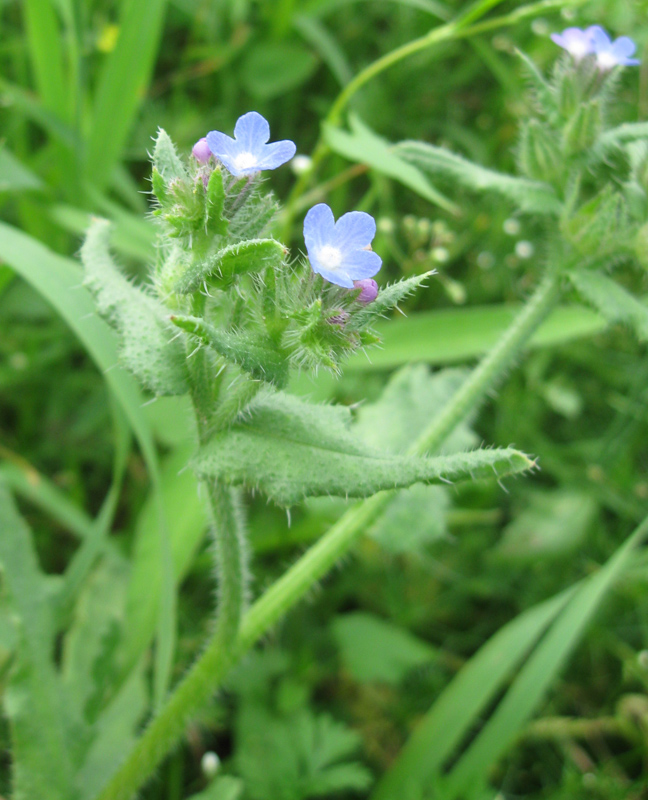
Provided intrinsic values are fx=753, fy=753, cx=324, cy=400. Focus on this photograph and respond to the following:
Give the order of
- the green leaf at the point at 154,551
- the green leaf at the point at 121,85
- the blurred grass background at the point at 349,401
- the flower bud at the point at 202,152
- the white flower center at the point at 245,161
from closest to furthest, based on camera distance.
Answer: the white flower center at the point at 245,161
the flower bud at the point at 202,152
the green leaf at the point at 154,551
the blurred grass background at the point at 349,401
the green leaf at the point at 121,85

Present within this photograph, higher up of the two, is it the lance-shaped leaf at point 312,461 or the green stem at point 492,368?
the lance-shaped leaf at point 312,461

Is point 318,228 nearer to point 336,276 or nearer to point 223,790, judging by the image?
point 336,276

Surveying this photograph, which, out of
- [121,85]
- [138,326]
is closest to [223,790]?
[138,326]

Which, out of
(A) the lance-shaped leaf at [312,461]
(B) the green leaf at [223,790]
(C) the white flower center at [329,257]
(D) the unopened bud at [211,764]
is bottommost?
(D) the unopened bud at [211,764]

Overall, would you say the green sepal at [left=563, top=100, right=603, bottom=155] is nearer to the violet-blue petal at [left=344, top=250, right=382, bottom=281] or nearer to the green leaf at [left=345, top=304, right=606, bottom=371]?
the green leaf at [left=345, top=304, right=606, bottom=371]

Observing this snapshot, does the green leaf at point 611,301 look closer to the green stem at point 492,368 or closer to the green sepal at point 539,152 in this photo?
the green stem at point 492,368

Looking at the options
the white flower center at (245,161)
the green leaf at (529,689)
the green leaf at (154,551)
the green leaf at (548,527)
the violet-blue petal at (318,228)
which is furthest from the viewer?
the green leaf at (548,527)

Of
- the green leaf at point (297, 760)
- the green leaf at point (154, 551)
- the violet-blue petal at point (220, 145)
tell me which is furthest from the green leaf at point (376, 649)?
the violet-blue petal at point (220, 145)
